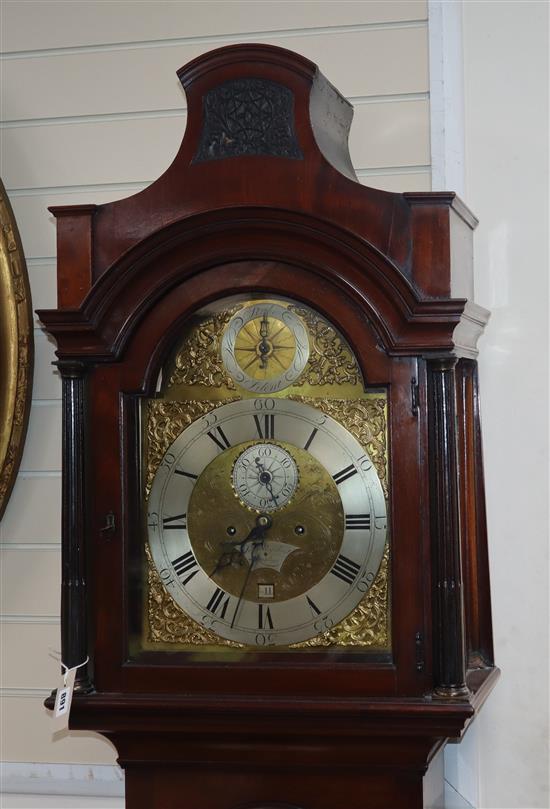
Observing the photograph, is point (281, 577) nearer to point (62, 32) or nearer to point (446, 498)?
point (446, 498)

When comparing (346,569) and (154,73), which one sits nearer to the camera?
(346,569)

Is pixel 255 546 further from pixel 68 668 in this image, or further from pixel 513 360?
pixel 513 360

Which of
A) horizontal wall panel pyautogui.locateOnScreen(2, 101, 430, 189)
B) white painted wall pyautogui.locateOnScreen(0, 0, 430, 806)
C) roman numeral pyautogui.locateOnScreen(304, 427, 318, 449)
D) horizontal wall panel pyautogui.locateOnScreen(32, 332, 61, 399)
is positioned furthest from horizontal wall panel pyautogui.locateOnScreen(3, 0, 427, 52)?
roman numeral pyautogui.locateOnScreen(304, 427, 318, 449)

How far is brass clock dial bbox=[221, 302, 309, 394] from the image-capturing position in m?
1.32

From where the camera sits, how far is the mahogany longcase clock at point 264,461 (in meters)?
1.27

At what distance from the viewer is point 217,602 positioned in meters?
1.32

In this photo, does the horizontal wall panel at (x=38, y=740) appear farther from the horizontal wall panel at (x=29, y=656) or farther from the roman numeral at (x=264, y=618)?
the roman numeral at (x=264, y=618)

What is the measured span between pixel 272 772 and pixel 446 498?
43cm

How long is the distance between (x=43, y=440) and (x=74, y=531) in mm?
414

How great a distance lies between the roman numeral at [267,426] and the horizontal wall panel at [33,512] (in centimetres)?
51

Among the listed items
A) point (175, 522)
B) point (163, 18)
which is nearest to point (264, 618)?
point (175, 522)

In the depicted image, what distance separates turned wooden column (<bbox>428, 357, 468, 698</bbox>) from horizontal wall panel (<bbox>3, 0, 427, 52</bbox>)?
68 cm

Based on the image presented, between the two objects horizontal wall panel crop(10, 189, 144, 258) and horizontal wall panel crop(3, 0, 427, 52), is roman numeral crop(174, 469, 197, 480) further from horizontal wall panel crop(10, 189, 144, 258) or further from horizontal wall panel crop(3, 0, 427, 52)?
horizontal wall panel crop(3, 0, 427, 52)

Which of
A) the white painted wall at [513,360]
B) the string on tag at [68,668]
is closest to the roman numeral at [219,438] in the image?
the string on tag at [68,668]
